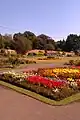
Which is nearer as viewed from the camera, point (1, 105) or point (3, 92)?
point (1, 105)

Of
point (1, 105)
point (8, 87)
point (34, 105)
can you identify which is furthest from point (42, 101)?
point (8, 87)

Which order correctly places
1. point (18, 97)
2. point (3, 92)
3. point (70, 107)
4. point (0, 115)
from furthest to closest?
Answer: 1. point (3, 92)
2. point (18, 97)
3. point (70, 107)
4. point (0, 115)

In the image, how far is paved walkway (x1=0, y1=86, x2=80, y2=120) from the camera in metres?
8.47

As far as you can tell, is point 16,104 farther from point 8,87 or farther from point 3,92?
point 8,87

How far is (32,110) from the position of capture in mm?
9289

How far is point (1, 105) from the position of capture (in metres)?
9.95

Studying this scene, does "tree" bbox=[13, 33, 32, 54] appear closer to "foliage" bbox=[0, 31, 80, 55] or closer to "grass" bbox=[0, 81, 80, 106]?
"foliage" bbox=[0, 31, 80, 55]

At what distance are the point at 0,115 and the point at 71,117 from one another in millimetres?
2297

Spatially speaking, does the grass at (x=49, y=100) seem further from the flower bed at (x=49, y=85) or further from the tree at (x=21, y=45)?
the tree at (x=21, y=45)

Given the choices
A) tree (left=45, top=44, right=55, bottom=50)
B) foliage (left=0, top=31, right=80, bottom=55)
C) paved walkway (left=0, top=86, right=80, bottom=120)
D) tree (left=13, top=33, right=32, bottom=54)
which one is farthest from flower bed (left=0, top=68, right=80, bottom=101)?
tree (left=45, top=44, right=55, bottom=50)

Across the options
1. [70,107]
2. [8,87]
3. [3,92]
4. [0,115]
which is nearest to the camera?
[0,115]

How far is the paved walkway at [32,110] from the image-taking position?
847 centimetres

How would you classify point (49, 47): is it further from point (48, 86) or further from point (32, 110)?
point (32, 110)

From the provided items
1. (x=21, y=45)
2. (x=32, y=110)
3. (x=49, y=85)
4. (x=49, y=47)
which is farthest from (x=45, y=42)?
(x=32, y=110)
